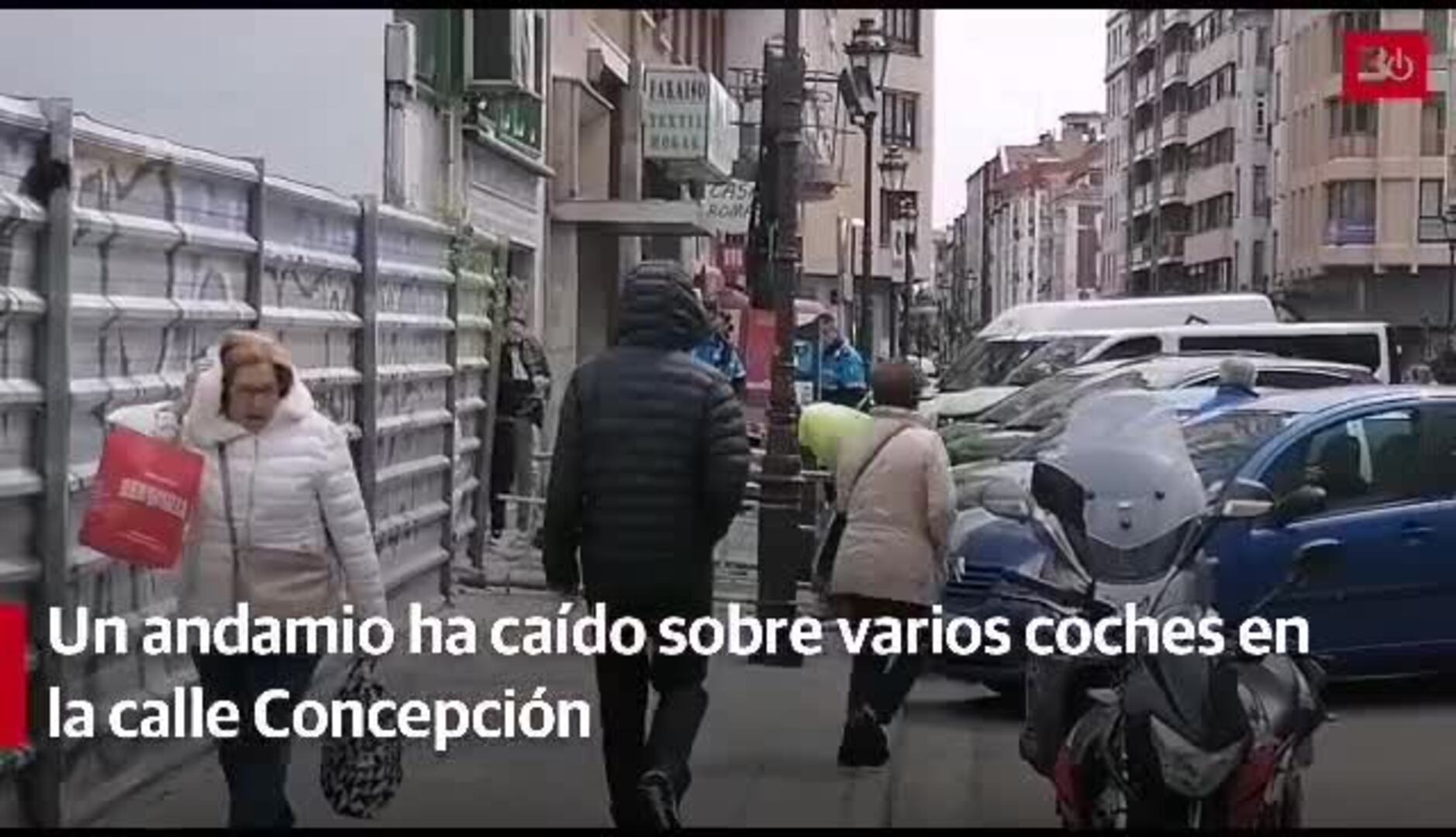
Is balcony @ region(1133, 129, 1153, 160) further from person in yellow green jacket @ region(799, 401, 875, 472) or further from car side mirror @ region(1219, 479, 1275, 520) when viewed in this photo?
car side mirror @ region(1219, 479, 1275, 520)

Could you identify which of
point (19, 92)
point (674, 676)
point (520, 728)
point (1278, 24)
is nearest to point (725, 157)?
point (19, 92)

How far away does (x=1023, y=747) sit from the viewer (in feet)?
24.8

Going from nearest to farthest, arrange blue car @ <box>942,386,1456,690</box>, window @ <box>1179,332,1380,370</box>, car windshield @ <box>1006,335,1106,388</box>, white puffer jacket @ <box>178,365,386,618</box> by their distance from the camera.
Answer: white puffer jacket @ <box>178,365,386,618</box>, blue car @ <box>942,386,1456,690</box>, window @ <box>1179,332,1380,370</box>, car windshield @ <box>1006,335,1106,388</box>

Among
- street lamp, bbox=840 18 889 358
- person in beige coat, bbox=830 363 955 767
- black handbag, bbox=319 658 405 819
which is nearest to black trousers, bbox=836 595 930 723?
person in beige coat, bbox=830 363 955 767

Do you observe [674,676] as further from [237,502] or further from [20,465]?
[20,465]

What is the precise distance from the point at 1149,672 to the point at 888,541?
2822 millimetres

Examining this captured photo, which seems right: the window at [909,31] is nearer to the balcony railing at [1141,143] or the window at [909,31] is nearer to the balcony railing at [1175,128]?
the balcony railing at [1175,128]

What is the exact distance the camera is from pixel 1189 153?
379 ft

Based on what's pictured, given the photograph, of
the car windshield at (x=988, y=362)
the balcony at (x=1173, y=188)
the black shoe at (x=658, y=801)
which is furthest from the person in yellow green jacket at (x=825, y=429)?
the balcony at (x=1173, y=188)

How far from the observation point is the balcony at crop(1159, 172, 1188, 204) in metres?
116

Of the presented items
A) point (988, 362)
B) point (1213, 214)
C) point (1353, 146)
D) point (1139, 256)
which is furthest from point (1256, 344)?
point (1139, 256)

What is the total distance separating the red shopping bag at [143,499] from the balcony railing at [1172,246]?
369ft

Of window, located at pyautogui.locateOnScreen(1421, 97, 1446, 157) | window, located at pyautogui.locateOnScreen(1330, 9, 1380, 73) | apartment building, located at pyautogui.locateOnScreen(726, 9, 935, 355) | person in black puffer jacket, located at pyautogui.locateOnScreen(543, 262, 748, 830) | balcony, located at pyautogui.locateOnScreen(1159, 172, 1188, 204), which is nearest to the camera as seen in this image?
person in black puffer jacket, located at pyautogui.locateOnScreen(543, 262, 748, 830)

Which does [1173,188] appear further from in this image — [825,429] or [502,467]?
[825,429]
